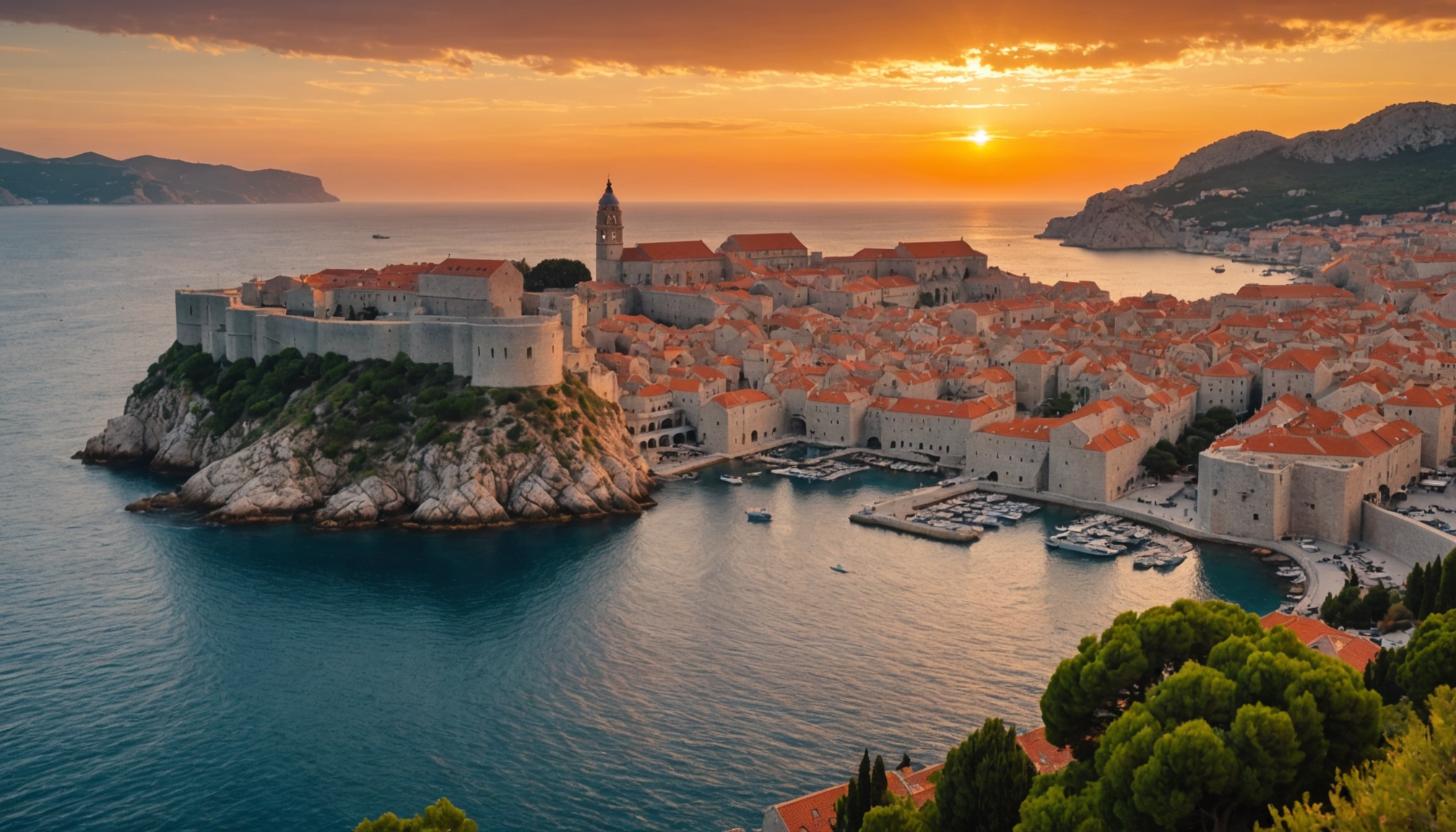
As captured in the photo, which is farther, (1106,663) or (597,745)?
(597,745)

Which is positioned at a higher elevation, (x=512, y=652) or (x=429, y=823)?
(x=429, y=823)

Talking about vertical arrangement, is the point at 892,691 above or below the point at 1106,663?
below

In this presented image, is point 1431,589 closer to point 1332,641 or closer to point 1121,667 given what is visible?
point 1332,641

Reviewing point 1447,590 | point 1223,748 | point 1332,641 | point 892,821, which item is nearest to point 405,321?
point 1332,641

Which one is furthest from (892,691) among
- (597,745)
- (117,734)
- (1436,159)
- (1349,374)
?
(1436,159)

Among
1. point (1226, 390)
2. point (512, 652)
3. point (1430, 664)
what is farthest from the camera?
point (1226, 390)

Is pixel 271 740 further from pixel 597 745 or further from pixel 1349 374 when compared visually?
pixel 1349 374

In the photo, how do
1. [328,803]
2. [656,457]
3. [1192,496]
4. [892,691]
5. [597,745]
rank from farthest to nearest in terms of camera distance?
[656,457] < [1192,496] < [892,691] < [597,745] < [328,803]
